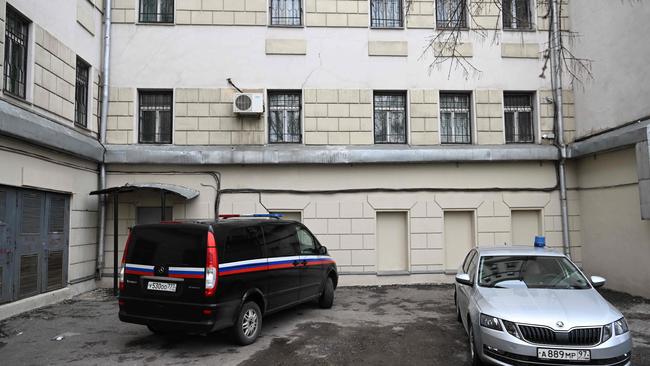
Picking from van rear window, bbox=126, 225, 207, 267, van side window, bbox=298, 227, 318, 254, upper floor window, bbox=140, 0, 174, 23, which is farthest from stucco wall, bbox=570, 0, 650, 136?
upper floor window, bbox=140, 0, 174, 23

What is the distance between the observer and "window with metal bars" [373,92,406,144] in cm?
1188

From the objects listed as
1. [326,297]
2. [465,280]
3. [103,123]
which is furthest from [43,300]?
[465,280]

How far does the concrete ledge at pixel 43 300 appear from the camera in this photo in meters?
7.55

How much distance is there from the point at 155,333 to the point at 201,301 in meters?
1.76

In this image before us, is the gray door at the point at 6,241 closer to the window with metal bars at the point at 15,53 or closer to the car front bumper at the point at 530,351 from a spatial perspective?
the window with metal bars at the point at 15,53

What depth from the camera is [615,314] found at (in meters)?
4.99

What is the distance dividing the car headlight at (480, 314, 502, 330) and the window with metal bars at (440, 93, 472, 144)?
7538 mm

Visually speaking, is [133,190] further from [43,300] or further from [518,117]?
[518,117]

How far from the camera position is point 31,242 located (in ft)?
27.1

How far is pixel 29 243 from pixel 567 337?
29.2ft

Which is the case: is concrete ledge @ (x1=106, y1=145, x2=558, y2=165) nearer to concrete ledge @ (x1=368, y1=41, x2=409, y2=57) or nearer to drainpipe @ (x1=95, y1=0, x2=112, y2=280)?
drainpipe @ (x1=95, y1=0, x2=112, y2=280)

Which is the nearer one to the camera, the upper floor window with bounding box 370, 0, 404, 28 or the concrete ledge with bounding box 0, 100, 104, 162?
the concrete ledge with bounding box 0, 100, 104, 162

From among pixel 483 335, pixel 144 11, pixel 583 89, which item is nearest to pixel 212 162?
pixel 144 11

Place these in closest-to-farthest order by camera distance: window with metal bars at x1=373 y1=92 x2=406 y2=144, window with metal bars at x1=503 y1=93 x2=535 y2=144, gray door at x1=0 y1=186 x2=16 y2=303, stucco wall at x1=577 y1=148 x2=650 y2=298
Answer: gray door at x1=0 y1=186 x2=16 y2=303, stucco wall at x1=577 y1=148 x2=650 y2=298, window with metal bars at x1=373 y1=92 x2=406 y2=144, window with metal bars at x1=503 y1=93 x2=535 y2=144
